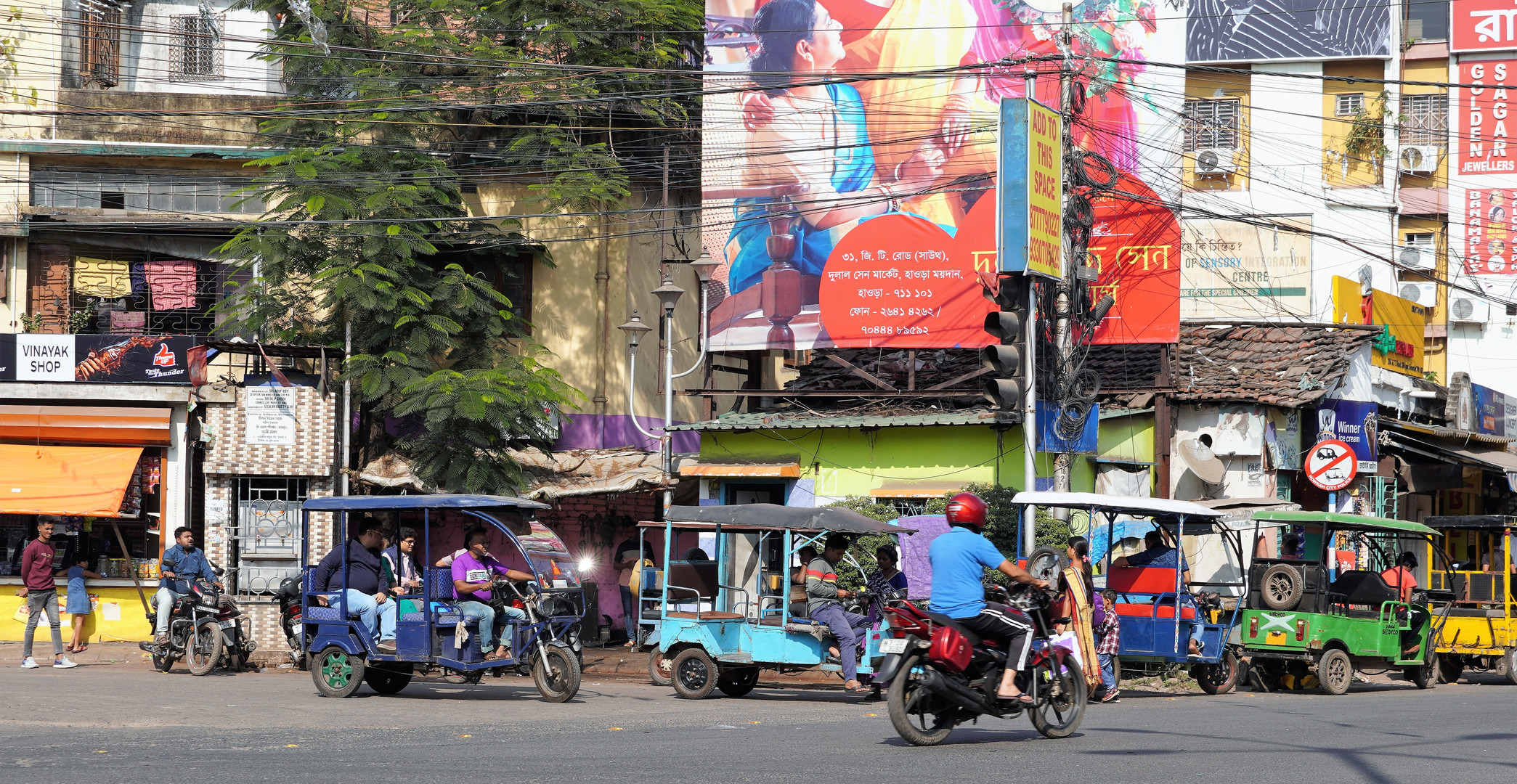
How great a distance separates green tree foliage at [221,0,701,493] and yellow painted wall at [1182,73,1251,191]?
21885 mm

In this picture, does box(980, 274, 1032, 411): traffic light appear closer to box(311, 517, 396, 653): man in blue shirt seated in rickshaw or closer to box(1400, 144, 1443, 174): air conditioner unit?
box(311, 517, 396, 653): man in blue shirt seated in rickshaw

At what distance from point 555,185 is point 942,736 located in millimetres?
14831

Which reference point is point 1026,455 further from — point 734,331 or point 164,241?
point 164,241

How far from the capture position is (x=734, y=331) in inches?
973

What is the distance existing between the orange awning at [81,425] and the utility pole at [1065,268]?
41.3 ft

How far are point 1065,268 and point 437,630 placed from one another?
9.50 m

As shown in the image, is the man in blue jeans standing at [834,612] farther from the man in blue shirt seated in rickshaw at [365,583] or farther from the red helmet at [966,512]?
the red helmet at [966,512]

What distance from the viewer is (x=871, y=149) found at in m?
24.9

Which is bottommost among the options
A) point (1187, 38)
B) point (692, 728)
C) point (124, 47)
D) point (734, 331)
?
point (692, 728)

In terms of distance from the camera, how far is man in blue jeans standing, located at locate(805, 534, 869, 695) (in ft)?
47.9

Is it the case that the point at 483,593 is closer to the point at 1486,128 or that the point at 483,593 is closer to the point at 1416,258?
the point at 1416,258

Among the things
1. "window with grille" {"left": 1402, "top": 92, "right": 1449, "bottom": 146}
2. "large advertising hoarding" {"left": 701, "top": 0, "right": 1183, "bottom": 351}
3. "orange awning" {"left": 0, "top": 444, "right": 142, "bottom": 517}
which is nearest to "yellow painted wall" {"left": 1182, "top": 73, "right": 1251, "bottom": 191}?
"window with grille" {"left": 1402, "top": 92, "right": 1449, "bottom": 146}

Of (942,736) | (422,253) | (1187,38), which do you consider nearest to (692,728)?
(942,736)

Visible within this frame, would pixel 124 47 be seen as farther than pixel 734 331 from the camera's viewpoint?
Yes
